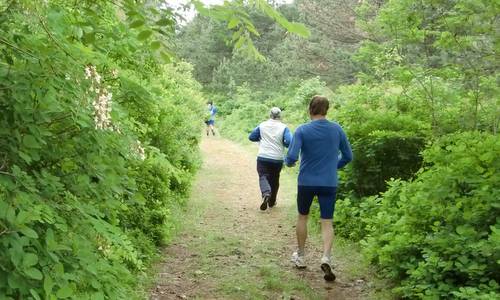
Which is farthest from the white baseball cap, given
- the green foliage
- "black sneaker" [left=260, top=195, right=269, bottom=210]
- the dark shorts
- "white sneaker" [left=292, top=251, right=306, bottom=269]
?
the green foliage

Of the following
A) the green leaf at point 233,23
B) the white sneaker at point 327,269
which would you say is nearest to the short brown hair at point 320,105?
the white sneaker at point 327,269

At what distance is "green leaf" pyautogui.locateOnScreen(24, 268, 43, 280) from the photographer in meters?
1.96

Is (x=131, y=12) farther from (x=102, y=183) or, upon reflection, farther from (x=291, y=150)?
(x=291, y=150)

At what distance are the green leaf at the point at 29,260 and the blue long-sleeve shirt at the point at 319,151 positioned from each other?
4087mm

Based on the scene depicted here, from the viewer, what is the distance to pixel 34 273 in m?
1.98

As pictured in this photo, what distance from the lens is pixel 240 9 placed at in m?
2.10

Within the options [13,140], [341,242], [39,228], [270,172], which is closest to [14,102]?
[13,140]

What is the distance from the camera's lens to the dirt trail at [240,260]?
5320 millimetres

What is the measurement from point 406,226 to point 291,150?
1.64 meters

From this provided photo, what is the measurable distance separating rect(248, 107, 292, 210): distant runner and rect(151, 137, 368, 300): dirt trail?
531 millimetres

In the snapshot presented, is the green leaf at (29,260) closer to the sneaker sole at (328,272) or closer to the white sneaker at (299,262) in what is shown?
A: the sneaker sole at (328,272)

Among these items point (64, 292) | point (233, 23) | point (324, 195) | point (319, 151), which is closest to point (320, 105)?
point (319, 151)

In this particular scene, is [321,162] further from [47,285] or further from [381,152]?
[47,285]

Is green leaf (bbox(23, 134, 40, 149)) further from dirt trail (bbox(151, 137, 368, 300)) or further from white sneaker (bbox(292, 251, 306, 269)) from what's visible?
white sneaker (bbox(292, 251, 306, 269))
